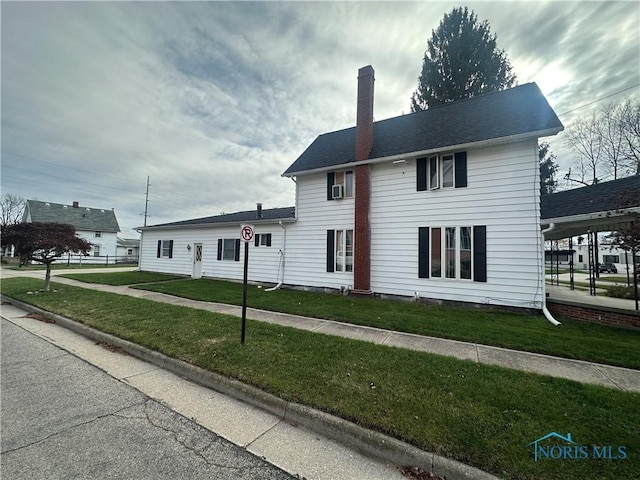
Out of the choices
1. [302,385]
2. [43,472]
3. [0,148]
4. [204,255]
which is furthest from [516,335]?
[0,148]

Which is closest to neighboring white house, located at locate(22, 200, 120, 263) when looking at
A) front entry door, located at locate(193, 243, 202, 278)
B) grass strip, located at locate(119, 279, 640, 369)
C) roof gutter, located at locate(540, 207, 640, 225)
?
front entry door, located at locate(193, 243, 202, 278)

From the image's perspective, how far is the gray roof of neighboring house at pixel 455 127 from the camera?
821cm

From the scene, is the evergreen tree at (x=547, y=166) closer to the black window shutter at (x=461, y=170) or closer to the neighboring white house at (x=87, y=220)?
the black window shutter at (x=461, y=170)

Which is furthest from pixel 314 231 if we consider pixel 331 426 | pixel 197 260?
pixel 331 426

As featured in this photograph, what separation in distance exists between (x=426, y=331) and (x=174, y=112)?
13.9 metres

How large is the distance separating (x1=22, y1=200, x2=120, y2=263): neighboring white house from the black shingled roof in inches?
1538

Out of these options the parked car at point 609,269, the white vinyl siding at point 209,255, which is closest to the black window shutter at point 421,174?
the white vinyl siding at point 209,255

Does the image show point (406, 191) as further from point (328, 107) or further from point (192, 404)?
point (192, 404)

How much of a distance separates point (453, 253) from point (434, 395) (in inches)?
260

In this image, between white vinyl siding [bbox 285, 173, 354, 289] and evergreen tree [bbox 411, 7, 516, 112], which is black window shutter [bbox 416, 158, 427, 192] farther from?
evergreen tree [bbox 411, 7, 516, 112]

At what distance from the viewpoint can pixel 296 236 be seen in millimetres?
12195

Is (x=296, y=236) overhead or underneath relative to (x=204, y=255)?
overhead

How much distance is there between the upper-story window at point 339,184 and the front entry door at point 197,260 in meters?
9.18

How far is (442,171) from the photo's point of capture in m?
9.23
